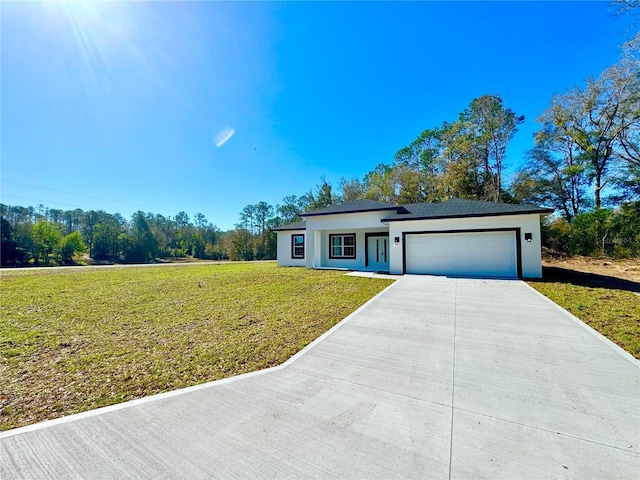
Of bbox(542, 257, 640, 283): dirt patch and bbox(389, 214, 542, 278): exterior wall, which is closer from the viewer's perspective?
bbox(389, 214, 542, 278): exterior wall

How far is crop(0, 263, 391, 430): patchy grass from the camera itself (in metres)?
2.95

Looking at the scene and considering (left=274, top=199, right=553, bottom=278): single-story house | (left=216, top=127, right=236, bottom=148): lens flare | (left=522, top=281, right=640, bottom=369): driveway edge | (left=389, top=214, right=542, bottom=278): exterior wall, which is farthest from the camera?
(left=216, top=127, right=236, bottom=148): lens flare

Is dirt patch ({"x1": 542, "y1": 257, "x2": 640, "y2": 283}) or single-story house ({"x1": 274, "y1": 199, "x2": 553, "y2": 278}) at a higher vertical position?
single-story house ({"x1": 274, "y1": 199, "x2": 553, "y2": 278})

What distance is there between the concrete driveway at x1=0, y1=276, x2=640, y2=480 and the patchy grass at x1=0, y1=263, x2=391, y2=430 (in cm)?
43

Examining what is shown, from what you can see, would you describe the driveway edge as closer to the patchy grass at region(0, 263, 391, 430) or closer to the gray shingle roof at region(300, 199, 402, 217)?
the patchy grass at region(0, 263, 391, 430)

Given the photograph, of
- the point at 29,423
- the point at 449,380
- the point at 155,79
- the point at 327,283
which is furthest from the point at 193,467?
the point at 155,79

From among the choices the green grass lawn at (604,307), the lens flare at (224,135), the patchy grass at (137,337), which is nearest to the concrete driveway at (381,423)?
the patchy grass at (137,337)

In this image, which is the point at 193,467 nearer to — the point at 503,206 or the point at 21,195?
the point at 503,206

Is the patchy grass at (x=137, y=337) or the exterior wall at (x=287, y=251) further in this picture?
the exterior wall at (x=287, y=251)

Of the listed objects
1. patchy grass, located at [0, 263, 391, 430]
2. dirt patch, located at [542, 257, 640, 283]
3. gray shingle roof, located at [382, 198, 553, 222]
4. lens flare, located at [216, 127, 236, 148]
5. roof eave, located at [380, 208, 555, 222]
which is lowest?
patchy grass, located at [0, 263, 391, 430]

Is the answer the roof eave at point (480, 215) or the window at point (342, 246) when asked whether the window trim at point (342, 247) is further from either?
the roof eave at point (480, 215)

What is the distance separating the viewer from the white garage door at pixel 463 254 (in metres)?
10.7

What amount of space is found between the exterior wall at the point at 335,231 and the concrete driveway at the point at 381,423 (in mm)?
10462

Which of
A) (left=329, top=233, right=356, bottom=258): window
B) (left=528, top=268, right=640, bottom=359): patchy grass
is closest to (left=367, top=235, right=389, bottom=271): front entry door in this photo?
(left=329, top=233, right=356, bottom=258): window
